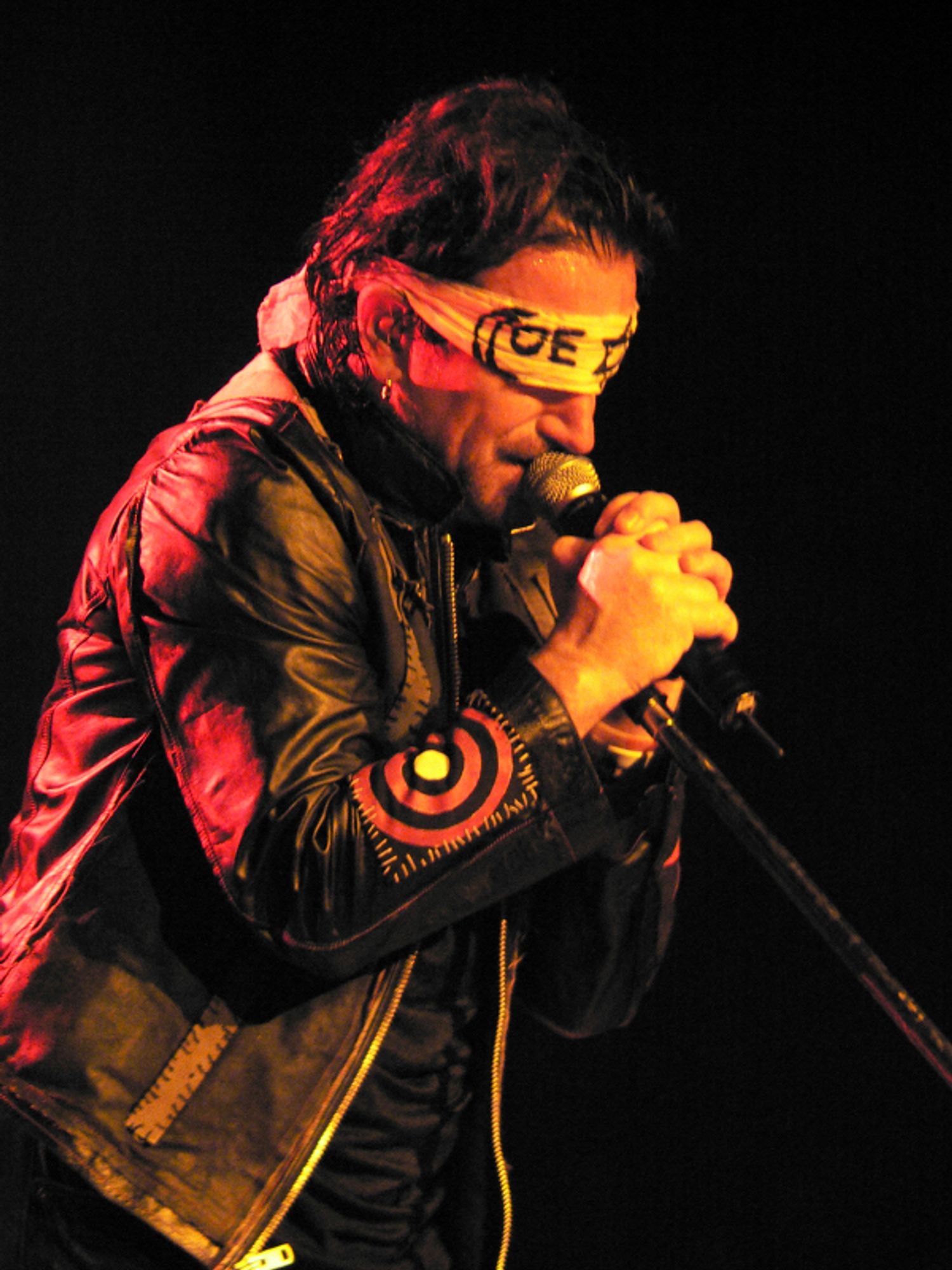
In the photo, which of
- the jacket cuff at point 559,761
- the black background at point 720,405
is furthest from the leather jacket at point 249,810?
the black background at point 720,405

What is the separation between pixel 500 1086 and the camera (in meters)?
1.32

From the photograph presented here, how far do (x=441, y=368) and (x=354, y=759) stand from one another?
446 mm

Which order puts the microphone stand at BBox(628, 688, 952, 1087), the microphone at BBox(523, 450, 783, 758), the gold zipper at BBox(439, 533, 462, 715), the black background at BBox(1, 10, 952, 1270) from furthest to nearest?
the black background at BBox(1, 10, 952, 1270)
the gold zipper at BBox(439, 533, 462, 715)
the microphone at BBox(523, 450, 783, 758)
the microphone stand at BBox(628, 688, 952, 1087)

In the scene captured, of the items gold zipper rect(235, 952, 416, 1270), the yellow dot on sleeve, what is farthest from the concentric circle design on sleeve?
gold zipper rect(235, 952, 416, 1270)

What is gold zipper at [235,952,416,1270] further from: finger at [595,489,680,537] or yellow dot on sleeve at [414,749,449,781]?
finger at [595,489,680,537]

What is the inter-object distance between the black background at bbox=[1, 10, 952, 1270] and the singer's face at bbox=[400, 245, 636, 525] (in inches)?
36.4

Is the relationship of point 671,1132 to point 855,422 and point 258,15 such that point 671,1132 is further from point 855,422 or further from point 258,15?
point 258,15

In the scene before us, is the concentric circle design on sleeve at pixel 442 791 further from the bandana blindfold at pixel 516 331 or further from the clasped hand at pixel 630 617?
the bandana blindfold at pixel 516 331

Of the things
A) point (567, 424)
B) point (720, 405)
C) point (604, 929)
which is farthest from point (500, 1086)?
point (720, 405)

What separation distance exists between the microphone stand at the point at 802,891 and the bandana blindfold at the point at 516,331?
1.19ft

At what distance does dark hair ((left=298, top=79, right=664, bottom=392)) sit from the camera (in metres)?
1.20

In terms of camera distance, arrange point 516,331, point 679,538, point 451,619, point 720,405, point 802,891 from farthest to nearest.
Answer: point 720,405 < point 451,619 < point 516,331 < point 679,538 < point 802,891

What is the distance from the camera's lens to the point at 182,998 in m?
1.10

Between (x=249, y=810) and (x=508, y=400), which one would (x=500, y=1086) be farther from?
(x=508, y=400)
